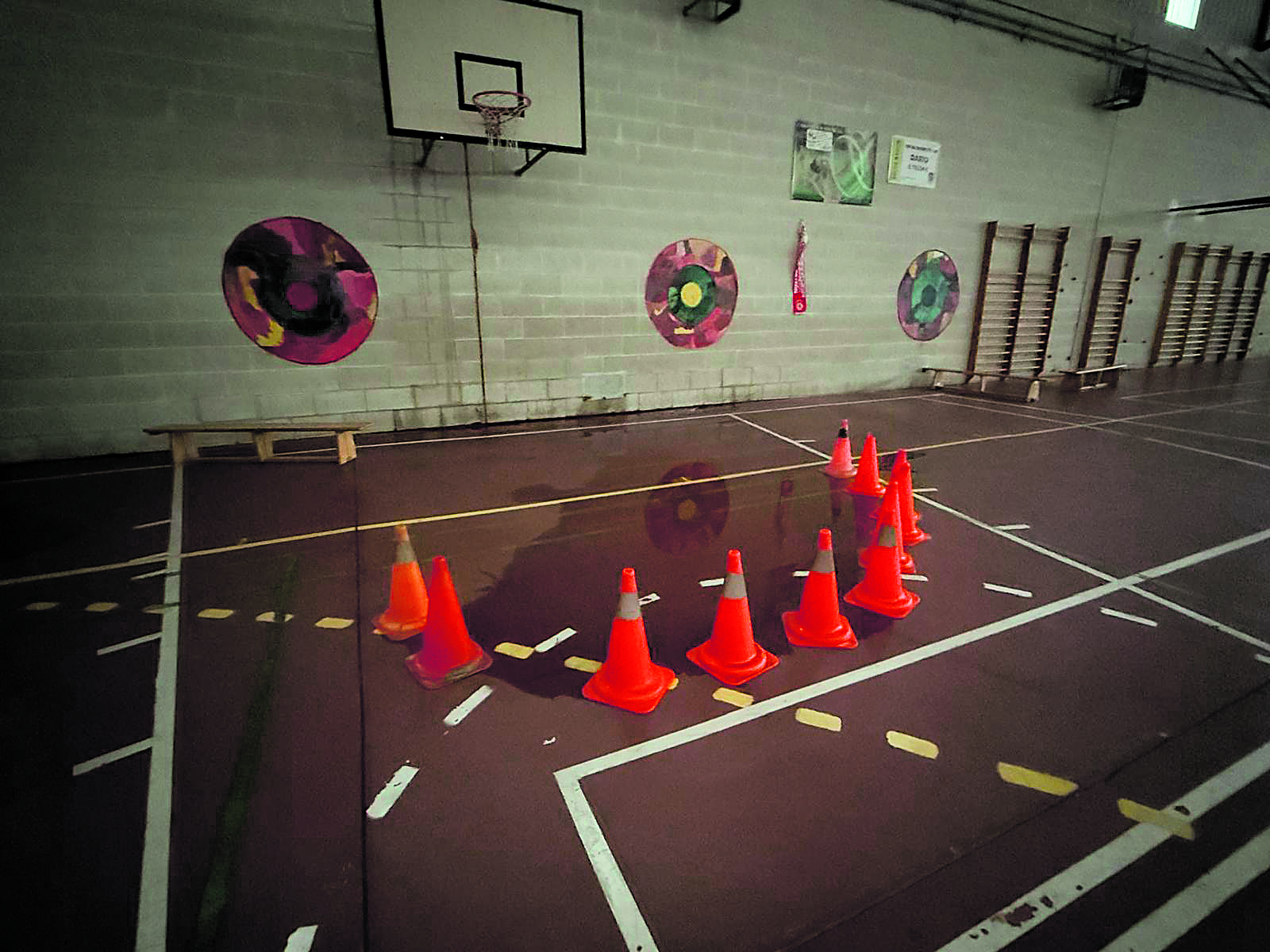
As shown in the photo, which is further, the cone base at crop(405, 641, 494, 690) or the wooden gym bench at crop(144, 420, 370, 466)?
the wooden gym bench at crop(144, 420, 370, 466)

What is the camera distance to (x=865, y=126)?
274 inches

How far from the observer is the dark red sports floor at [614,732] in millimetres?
1272

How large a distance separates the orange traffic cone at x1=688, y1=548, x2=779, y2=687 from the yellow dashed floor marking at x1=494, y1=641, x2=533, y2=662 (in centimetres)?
66

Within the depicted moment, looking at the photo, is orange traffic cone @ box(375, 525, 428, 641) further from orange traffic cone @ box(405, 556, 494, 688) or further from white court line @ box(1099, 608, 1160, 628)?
white court line @ box(1099, 608, 1160, 628)

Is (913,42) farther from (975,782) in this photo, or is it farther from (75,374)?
(75,374)

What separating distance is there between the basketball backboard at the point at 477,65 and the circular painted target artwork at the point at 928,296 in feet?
16.9

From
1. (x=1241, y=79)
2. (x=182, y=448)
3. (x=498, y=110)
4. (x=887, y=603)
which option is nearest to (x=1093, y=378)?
(x=1241, y=79)

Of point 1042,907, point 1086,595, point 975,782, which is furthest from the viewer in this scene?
point 1086,595

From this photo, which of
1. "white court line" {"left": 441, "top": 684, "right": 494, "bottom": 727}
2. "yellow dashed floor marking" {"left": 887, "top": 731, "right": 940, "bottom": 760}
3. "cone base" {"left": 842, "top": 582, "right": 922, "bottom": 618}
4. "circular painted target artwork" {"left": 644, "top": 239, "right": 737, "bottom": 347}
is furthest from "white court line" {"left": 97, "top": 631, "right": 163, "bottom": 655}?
"circular painted target artwork" {"left": 644, "top": 239, "right": 737, "bottom": 347}

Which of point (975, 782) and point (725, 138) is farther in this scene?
point (725, 138)

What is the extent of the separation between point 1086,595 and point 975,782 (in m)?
1.56

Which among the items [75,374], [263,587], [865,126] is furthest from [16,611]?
[865,126]

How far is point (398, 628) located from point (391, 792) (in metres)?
0.88

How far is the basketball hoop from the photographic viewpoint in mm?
4719
